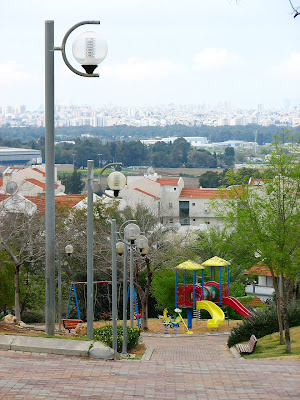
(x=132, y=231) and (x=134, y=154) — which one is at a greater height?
(x=132, y=231)

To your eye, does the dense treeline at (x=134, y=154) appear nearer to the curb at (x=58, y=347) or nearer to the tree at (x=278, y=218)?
the tree at (x=278, y=218)

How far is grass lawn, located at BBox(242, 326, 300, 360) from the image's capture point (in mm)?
15523

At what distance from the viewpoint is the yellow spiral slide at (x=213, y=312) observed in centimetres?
2617

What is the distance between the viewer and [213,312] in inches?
1046

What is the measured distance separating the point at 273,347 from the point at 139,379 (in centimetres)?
1011

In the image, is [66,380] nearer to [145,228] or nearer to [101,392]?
[101,392]

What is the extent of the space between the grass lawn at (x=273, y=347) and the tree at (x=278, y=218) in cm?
50

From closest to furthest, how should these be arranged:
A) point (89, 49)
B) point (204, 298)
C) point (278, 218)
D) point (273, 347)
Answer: point (89, 49) → point (278, 218) → point (273, 347) → point (204, 298)

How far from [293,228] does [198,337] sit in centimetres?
970

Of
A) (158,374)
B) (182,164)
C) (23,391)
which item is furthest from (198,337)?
(182,164)

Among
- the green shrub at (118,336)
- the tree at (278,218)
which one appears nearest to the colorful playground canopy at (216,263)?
the tree at (278,218)

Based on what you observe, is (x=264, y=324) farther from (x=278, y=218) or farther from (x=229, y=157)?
(x=229, y=157)

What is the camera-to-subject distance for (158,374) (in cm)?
822

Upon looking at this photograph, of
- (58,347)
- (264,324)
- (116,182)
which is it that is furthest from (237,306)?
(58,347)
